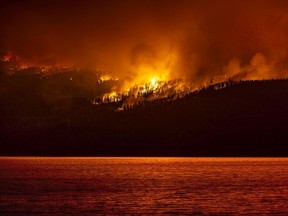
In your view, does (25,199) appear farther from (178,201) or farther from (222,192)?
(222,192)

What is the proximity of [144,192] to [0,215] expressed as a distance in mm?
50940

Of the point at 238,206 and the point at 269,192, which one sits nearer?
the point at 238,206

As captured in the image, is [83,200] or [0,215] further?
[83,200]

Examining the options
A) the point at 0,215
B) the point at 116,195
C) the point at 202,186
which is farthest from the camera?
the point at 202,186

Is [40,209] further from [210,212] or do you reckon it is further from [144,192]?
[144,192]

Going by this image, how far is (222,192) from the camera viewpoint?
14575 centimetres

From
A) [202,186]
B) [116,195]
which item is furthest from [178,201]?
[202,186]

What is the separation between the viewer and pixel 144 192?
479 ft

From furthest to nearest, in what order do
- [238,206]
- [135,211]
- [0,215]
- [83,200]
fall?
[83,200], [238,206], [135,211], [0,215]

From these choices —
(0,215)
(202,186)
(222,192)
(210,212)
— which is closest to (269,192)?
(222,192)

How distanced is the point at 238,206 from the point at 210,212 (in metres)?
11.5

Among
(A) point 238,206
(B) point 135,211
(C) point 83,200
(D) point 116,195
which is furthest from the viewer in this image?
(D) point 116,195

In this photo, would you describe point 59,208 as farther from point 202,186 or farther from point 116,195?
point 202,186

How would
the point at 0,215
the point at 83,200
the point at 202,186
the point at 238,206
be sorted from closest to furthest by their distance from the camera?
the point at 0,215, the point at 238,206, the point at 83,200, the point at 202,186
